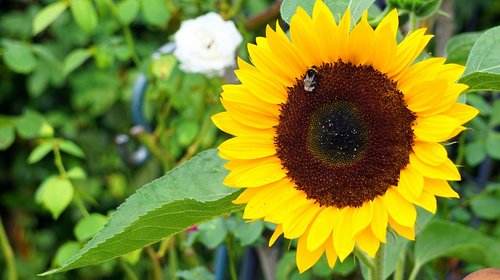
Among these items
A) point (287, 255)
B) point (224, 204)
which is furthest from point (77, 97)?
point (224, 204)

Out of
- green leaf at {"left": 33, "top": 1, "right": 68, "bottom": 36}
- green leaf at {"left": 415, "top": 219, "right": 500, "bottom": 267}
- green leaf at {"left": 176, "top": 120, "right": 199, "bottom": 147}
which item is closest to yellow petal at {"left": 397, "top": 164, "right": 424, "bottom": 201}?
green leaf at {"left": 415, "top": 219, "right": 500, "bottom": 267}

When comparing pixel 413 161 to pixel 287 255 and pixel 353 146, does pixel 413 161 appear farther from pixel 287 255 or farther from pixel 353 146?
pixel 287 255

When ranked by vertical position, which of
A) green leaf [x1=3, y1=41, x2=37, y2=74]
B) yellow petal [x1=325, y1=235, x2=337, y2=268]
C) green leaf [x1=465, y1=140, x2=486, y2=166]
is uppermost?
yellow petal [x1=325, y1=235, x2=337, y2=268]

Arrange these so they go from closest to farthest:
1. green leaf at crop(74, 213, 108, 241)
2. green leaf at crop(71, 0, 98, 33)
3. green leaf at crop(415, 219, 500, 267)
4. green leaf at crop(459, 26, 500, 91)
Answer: green leaf at crop(459, 26, 500, 91), green leaf at crop(415, 219, 500, 267), green leaf at crop(74, 213, 108, 241), green leaf at crop(71, 0, 98, 33)

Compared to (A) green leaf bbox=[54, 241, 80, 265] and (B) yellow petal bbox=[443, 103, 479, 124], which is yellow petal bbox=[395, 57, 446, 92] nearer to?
(B) yellow petal bbox=[443, 103, 479, 124]

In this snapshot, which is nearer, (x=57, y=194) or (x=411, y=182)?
(x=411, y=182)

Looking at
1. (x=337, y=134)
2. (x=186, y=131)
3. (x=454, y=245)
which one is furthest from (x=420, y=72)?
(x=186, y=131)

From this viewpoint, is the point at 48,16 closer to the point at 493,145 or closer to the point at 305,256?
the point at 493,145

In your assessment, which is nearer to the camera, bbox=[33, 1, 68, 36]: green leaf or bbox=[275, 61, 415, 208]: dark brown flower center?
bbox=[275, 61, 415, 208]: dark brown flower center
